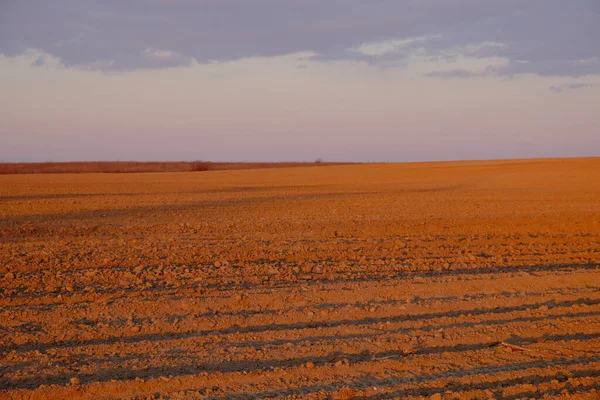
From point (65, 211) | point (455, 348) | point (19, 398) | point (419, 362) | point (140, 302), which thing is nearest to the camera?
point (19, 398)

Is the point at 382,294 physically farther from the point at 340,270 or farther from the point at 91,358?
the point at 91,358

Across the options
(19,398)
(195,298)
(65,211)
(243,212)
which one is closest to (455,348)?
(195,298)

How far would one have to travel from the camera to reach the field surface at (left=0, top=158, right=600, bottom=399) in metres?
4.93

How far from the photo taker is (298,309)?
6.86 metres

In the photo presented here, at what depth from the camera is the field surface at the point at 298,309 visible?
4.93m

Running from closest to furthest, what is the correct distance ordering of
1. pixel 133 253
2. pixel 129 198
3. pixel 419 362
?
pixel 419 362
pixel 133 253
pixel 129 198

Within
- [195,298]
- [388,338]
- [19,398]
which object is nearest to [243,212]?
[195,298]

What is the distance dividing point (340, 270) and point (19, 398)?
17.1 feet

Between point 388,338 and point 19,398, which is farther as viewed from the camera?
point 388,338

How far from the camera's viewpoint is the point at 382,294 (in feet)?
24.7

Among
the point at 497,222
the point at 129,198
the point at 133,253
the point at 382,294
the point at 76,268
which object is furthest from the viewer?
the point at 129,198

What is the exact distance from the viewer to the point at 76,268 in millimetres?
9023

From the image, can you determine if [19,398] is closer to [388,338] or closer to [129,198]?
[388,338]

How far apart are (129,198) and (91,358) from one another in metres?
16.9
